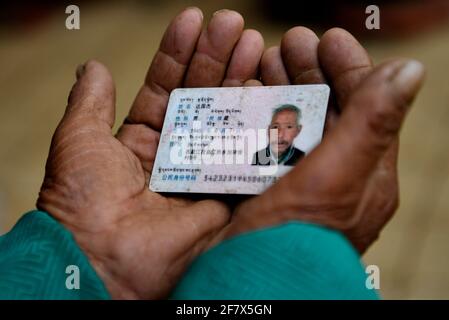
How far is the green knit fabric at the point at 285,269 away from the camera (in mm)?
708

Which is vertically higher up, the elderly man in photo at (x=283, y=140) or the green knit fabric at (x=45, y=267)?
the elderly man in photo at (x=283, y=140)

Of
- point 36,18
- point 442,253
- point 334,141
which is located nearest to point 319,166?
point 334,141

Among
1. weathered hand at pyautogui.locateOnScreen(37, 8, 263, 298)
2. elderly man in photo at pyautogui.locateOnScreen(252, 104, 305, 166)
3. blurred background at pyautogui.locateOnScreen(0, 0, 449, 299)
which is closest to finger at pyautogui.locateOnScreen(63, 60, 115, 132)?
weathered hand at pyautogui.locateOnScreen(37, 8, 263, 298)

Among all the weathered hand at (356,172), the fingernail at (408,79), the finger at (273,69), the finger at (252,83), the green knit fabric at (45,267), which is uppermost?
the finger at (273,69)

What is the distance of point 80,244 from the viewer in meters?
0.83

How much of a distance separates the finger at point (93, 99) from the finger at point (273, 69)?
0.91 ft

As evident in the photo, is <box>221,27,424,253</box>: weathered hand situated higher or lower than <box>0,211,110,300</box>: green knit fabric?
higher

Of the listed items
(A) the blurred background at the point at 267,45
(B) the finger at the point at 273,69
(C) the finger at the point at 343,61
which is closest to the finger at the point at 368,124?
(C) the finger at the point at 343,61

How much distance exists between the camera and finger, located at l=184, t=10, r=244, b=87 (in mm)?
1019

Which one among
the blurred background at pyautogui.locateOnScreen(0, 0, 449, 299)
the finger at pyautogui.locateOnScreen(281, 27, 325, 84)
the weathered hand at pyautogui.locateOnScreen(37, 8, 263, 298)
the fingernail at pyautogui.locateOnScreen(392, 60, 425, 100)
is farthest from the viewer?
the blurred background at pyautogui.locateOnScreen(0, 0, 449, 299)

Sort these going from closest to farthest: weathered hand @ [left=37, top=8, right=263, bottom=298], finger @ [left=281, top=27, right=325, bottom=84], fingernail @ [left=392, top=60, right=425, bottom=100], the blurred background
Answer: fingernail @ [left=392, top=60, right=425, bottom=100] → weathered hand @ [left=37, top=8, right=263, bottom=298] → finger @ [left=281, top=27, right=325, bottom=84] → the blurred background

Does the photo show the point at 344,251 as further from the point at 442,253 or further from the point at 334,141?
the point at 442,253

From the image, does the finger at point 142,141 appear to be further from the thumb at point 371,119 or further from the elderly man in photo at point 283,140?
the thumb at point 371,119

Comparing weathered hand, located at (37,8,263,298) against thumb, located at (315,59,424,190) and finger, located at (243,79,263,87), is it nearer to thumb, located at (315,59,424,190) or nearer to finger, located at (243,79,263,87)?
finger, located at (243,79,263,87)
